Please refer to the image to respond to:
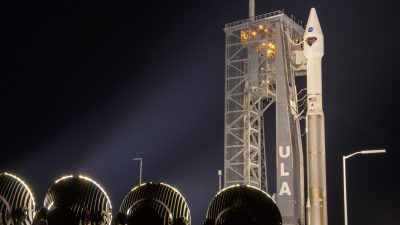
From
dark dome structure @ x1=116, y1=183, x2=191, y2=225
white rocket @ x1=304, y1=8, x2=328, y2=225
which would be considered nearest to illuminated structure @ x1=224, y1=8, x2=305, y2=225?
white rocket @ x1=304, y1=8, x2=328, y2=225

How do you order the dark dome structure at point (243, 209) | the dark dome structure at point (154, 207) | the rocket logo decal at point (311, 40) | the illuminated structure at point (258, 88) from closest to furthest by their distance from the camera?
the dark dome structure at point (243, 209) → the dark dome structure at point (154, 207) → the rocket logo decal at point (311, 40) → the illuminated structure at point (258, 88)

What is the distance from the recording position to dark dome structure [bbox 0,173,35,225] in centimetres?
927

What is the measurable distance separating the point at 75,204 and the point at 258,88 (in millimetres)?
48277

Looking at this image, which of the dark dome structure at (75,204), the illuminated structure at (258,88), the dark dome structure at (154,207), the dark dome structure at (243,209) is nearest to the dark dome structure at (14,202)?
the dark dome structure at (75,204)

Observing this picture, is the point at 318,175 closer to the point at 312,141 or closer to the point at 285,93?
the point at 312,141

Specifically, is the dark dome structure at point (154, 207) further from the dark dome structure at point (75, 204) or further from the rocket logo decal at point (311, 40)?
the rocket logo decal at point (311, 40)

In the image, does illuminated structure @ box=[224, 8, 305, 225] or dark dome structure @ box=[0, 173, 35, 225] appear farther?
illuminated structure @ box=[224, 8, 305, 225]

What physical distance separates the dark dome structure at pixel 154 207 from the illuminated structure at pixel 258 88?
134ft

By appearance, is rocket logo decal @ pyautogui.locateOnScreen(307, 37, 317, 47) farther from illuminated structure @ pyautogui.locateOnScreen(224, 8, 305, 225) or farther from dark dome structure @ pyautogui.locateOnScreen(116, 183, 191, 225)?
dark dome structure @ pyautogui.locateOnScreen(116, 183, 191, 225)

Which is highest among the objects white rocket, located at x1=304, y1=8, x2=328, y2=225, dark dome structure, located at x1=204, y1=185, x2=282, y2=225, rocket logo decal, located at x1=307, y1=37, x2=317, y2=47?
rocket logo decal, located at x1=307, y1=37, x2=317, y2=47

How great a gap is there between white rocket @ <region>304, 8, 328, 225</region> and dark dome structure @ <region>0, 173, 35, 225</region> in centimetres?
2875

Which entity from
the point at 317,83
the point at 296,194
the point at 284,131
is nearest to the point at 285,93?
the point at 284,131

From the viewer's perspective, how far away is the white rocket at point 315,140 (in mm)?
36531

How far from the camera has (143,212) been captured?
949 cm
